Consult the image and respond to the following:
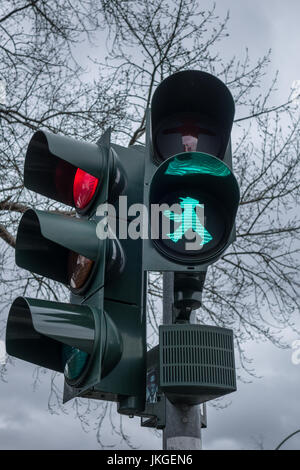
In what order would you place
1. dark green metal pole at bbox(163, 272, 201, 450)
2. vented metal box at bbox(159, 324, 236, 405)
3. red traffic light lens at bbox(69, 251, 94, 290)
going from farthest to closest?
red traffic light lens at bbox(69, 251, 94, 290) < dark green metal pole at bbox(163, 272, 201, 450) < vented metal box at bbox(159, 324, 236, 405)

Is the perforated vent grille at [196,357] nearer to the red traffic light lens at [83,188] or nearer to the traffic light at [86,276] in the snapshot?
the traffic light at [86,276]

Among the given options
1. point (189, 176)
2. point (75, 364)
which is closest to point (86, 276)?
point (75, 364)

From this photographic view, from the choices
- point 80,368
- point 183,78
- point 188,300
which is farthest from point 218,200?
point 80,368

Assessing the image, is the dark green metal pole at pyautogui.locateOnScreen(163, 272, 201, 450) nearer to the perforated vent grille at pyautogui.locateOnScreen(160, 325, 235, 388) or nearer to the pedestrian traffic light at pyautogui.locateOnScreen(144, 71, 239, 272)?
the perforated vent grille at pyautogui.locateOnScreen(160, 325, 235, 388)

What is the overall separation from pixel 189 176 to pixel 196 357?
0.76m

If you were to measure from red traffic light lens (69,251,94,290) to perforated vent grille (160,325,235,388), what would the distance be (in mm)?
549

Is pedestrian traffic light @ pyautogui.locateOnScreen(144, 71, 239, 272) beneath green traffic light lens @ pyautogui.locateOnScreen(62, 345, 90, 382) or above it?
above

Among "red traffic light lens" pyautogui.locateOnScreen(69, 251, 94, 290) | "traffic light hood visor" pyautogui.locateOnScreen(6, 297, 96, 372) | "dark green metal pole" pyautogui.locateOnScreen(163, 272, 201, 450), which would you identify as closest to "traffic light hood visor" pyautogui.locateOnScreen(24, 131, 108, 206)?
"red traffic light lens" pyautogui.locateOnScreen(69, 251, 94, 290)

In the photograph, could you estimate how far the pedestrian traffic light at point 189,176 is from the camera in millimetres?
2289

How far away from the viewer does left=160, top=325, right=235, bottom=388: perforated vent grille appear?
80.4 inches

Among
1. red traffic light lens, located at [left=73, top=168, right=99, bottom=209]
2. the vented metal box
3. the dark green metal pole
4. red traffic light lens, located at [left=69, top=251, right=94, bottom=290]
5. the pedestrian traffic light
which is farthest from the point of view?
red traffic light lens, located at [left=73, top=168, right=99, bottom=209]

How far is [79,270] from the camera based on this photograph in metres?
2.66

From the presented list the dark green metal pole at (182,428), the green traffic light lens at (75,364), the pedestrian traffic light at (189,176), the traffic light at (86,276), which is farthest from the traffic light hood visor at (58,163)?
the dark green metal pole at (182,428)

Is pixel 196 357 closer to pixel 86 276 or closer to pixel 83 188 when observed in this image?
pixel 86 276
